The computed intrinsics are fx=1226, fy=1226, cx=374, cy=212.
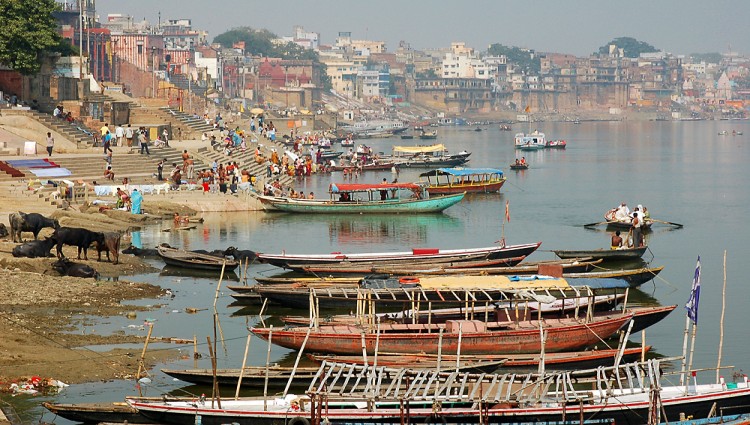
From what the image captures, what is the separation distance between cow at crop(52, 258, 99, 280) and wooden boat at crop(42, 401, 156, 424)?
11361 mm

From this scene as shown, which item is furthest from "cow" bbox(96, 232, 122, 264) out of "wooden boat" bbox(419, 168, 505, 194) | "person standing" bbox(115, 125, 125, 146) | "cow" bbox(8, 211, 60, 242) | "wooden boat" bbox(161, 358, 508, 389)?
"wooden boat" bbox(419, 168, 505, 194)

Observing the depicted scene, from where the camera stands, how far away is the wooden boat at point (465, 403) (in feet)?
54.8

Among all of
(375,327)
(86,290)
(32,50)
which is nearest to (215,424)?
(375,327)

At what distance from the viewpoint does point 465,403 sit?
55.4 ft

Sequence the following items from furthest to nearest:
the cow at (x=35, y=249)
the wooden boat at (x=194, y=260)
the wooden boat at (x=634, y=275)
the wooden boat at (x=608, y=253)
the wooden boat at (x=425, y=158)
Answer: the wooden boat at (x=425, y=158) → the wooden boat at (x=608, y=253) → the wooden boat at (x=194, y=260) → the cow at (x=35, y=249) → the wooden boat at (x=634, y=275)

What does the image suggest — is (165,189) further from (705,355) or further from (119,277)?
(705,355)

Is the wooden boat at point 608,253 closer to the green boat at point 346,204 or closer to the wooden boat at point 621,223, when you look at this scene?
the wooden boat at point 621,223

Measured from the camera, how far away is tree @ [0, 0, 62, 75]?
5275 cm

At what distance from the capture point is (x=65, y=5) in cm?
9725

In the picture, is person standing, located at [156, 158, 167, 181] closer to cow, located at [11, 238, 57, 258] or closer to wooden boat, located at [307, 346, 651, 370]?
cow, located at [11, 238, 57, 258]

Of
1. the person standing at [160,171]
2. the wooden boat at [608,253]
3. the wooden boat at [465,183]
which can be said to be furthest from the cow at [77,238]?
the wooden boat at [465,183]

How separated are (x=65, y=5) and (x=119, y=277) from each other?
2810 inches

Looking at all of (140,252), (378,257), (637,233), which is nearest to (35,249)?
(140,252)

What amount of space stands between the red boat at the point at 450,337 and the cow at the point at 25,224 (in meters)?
12.1
